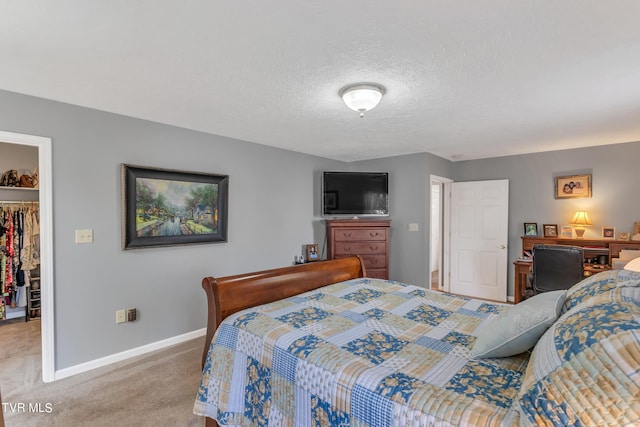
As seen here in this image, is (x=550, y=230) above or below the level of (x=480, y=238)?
above

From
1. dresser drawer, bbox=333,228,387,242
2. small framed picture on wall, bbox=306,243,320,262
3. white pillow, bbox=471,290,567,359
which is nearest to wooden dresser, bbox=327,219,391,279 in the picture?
dresser drawer, bbox=333,228,387,242

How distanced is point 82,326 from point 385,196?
3960 millimetres

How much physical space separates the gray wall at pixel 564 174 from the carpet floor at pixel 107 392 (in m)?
4.64

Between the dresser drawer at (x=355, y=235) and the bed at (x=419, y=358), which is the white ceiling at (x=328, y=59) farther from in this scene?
the dresser drawer at (x=355, y=235)

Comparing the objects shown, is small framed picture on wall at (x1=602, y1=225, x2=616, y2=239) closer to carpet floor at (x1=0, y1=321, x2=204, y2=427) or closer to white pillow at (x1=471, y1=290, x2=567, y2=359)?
white pillow at (x1=471, y1=290, x2=567, y2=359)

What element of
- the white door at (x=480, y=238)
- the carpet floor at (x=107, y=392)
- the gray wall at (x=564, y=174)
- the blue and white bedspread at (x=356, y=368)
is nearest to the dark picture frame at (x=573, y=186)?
the gray wall at (x=564, y=174)

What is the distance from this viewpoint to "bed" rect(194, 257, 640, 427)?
892 millimetres

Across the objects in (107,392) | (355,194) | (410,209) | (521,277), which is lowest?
(107,392)

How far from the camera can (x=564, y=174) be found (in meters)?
4.34

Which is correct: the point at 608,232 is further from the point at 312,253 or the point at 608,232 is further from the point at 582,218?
the point at 312,253

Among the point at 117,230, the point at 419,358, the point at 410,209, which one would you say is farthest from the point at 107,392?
the point at 410,209

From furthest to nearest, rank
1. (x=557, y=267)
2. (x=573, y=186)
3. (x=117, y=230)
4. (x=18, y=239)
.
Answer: (x=573, y=186), (x=18, y=239), (x=557, y=267), (x=117, y=230)

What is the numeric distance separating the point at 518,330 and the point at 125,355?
3.20 metres

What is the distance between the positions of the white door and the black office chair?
1.24 m
